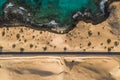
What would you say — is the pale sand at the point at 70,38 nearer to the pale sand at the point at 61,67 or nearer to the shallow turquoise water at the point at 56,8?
the pale sand at the point at 61,67

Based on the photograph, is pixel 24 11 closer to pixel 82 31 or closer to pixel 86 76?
pixel 82 31

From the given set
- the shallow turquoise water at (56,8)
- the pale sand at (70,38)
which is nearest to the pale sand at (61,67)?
the pale sand at (70,38)

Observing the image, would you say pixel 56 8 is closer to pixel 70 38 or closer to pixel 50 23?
pixel 50 23


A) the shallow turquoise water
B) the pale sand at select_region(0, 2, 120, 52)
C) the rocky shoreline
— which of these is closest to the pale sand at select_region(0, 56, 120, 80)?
the pale sand at select_region(0, 2, 120, 52)

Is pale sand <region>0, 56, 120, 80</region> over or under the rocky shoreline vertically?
under

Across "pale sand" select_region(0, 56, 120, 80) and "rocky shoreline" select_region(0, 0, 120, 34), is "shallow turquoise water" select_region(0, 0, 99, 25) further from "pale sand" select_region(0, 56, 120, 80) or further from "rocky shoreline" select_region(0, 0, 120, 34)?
"pale sand" select_region(0, 56, 120, 80)

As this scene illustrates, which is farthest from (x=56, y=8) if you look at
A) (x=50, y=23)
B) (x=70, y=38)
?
(x=70, y=38)
